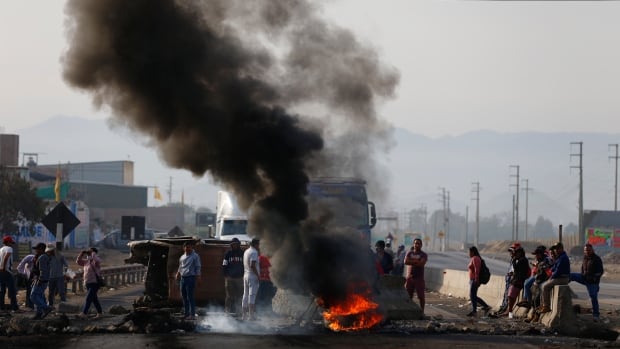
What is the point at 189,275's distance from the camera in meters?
20.0

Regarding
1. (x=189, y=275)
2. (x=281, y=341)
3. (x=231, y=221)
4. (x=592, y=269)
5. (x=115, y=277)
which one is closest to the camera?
(x=281, y=341)

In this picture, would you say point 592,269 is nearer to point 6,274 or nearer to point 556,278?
point 556,278

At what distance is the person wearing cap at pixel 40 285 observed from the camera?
20.3 meters

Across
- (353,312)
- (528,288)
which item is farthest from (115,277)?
(353,312)

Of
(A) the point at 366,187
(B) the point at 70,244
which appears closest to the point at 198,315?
(A) the point at 366,187

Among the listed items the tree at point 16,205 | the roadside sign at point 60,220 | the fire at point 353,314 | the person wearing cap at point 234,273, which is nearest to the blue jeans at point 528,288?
the fire at point 353,314

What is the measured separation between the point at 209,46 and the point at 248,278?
470 centimetres

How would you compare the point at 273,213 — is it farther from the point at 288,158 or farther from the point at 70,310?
the point at 70,310

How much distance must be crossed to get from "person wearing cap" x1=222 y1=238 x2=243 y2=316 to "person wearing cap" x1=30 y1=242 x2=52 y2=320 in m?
3.67

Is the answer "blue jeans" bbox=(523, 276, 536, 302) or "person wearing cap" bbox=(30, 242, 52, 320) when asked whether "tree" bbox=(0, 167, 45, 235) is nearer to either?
"person wearing cap" bbox=(30, 242, 52, 320)

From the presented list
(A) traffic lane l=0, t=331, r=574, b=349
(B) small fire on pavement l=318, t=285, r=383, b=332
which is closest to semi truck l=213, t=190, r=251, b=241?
(B) small fire on pavement l=318, t=285, r=383, b=332

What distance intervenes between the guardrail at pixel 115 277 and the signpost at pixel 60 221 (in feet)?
16.8

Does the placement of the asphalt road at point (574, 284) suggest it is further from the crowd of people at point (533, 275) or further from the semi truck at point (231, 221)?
the semi truck at point (231, 221)

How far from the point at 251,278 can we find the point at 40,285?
431cm
